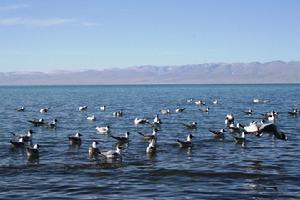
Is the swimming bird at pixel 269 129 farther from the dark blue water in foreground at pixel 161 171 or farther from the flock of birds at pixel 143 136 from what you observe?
the dark blue water in foreground at pixel 161 171

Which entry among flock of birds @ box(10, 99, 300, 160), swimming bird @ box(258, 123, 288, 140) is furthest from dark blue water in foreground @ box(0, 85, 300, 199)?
swimming bird @ box(258, 123, 288, 140)

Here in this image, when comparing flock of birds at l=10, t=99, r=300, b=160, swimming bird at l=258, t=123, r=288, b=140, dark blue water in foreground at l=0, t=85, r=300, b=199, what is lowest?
dark blue water in foreground at l=0, t=85, r=300, b=199

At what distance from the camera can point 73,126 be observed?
161 feet

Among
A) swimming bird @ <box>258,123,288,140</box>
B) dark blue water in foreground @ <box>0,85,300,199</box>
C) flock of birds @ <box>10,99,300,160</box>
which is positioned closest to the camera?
dark blue water in foreground @ <box>0,85,300,199</box>

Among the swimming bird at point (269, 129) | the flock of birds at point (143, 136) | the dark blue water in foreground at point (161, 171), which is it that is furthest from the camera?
the flock of birds at point (143, 136)

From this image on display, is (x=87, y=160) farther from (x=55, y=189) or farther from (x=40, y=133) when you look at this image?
(x=40, y=133)

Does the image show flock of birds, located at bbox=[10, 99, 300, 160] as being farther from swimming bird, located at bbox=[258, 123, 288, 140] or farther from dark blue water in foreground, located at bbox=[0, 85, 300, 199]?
dark blue water in foreground, located at bbox=[0, 85, 300, 199]

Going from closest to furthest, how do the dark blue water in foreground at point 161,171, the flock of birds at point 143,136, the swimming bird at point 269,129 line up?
1. the dark blue water in foreground at point 161,171
2. the swimming bird at point 269,129
3. the flock of birds at point 143,136

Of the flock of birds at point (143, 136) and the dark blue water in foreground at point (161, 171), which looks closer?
the dark blue water in foreground at point (161, 171)

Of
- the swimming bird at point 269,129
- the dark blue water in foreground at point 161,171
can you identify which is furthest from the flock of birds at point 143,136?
the dark blue water in foreground at point 161,171

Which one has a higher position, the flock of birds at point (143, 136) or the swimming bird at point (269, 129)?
the swimming bird at point (269, 129)

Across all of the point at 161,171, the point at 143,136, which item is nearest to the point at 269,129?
the point at 161,171

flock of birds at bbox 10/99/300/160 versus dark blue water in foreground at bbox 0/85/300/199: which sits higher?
flock of birds at bbox 10/99/300/160

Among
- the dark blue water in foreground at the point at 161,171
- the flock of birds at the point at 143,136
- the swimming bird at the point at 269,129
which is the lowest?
the dark blue water in foreground at the point at 161,171
